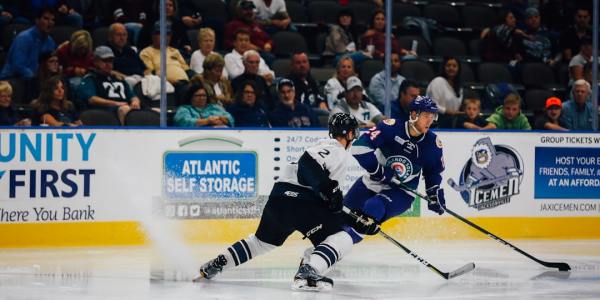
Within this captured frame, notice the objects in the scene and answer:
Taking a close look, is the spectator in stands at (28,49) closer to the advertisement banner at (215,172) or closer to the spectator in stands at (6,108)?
the spectator in stands at (6,108)

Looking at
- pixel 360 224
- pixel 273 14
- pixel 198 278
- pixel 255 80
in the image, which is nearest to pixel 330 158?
pixel 360 224

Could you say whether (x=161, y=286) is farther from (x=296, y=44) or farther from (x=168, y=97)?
(x=296, y=44)

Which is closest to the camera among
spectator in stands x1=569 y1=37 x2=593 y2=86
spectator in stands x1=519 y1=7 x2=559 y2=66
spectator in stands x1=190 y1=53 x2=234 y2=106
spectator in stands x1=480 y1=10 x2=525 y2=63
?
spectator in stands x1=190 y1=53 x2=234 y2=106

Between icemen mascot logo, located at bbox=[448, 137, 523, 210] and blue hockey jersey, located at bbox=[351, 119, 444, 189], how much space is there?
2.20 m

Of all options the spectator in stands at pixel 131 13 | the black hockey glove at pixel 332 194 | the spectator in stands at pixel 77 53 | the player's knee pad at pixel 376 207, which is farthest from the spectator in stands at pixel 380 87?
the black hockey glove at pixel 332 194

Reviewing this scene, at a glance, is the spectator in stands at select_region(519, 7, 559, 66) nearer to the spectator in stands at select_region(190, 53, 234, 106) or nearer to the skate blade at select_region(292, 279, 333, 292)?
the spectator in stands at select_region(190, 53, 234, 106)

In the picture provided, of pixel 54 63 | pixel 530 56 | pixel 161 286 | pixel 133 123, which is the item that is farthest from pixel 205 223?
pixel 530 56

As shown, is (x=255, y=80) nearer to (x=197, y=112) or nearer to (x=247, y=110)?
(x=247, y=110)

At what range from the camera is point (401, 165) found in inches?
297

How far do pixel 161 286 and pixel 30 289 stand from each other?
782 millimetres

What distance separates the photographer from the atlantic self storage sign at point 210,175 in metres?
8.93

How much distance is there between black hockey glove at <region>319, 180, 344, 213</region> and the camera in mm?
6273

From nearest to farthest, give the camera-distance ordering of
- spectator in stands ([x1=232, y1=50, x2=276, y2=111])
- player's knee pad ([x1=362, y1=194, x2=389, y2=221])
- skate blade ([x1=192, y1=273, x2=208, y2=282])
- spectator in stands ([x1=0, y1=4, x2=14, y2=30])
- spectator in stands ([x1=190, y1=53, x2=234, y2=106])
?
skate blade ([x1=192, y1=273, x2=208, y2=282]) < player's knee pad ([x1=362, y1=194, x2=389, y2=221]) < spectator in stands ([x1=190, y1=53, x2=234, y2=106]) < spectator in stands ([x1=232, y1=50, x2=276, y2=111]) < spectator in stands ([x1=0, y1=4, x2=14, y2=30])

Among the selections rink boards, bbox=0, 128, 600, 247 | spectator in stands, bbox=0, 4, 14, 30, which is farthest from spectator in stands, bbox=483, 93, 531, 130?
spectator in stands, bbox=0, 4, 14, 30
